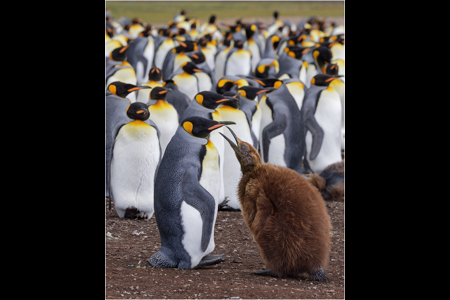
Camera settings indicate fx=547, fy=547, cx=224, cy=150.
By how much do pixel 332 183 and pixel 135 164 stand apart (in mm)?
1574

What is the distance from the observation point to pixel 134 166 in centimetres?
330

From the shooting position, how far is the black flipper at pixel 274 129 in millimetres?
4309

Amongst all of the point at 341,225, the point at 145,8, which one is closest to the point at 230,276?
the point at 341,225

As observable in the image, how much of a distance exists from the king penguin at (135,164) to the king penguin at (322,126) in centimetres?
176

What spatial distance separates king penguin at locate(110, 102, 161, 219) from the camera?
325 centimetres

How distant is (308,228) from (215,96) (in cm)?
125

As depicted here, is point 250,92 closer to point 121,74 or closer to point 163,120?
point 163,120

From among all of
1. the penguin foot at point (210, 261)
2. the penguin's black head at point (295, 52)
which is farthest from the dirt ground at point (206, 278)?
the penguin's black head at point (295, 52)

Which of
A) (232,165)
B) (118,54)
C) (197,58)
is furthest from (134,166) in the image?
(197,58)

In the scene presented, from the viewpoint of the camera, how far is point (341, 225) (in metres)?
3.52

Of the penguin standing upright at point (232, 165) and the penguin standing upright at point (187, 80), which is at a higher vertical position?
the penguin standing upright at point (187, 80)

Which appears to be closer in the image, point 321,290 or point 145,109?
point 321,290

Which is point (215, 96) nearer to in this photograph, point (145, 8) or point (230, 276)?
point (230, 276)

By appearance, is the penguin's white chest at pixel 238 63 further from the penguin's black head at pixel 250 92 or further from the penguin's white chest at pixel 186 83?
the penguin's black head at pixel 250 92
